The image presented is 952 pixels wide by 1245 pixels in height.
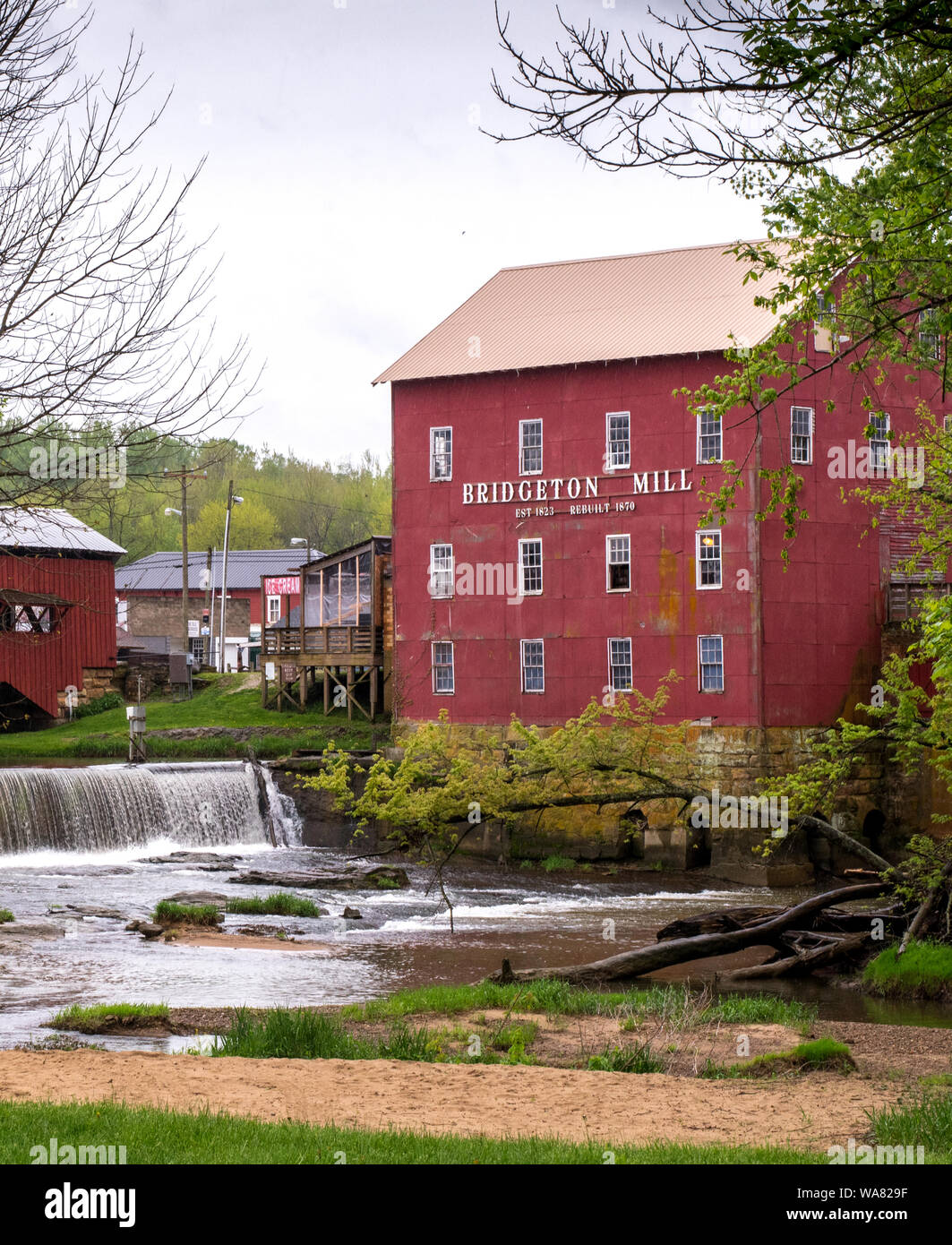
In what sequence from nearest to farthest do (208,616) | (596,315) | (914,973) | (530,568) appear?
(914,973), (530,568), (596,315), (208,616)

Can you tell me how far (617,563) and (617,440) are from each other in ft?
11.6

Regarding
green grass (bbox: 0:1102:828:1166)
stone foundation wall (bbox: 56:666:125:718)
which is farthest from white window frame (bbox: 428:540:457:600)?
green grass (bbox: 0:1102:828:1166)

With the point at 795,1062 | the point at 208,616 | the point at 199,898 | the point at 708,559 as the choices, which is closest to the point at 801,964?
the point at 795,1062

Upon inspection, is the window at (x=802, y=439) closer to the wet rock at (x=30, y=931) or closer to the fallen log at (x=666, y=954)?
the fallen log at (x=666, y=954)

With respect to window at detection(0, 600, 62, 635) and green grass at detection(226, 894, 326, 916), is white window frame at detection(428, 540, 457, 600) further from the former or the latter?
green grass at detection(226, 894, 326, 916)

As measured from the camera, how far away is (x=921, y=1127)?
9578 mm

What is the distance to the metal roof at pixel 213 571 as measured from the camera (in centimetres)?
8394

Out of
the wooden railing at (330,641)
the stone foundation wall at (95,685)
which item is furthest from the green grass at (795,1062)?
the stone foundation wall at (95,685)

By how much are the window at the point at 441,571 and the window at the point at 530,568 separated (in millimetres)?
2389

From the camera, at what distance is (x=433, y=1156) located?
8359mm

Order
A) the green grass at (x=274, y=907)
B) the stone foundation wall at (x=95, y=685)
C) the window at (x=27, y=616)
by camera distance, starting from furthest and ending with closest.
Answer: the stone foundation wall at (x=95, y=685), the window at (x=27, y=616), the green grass at (x=274, y=907)

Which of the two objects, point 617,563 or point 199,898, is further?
point 617,563

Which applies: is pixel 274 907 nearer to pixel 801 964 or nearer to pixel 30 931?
pixel 30 931

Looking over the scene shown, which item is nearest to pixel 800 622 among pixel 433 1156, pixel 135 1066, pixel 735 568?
pixel 735 568
